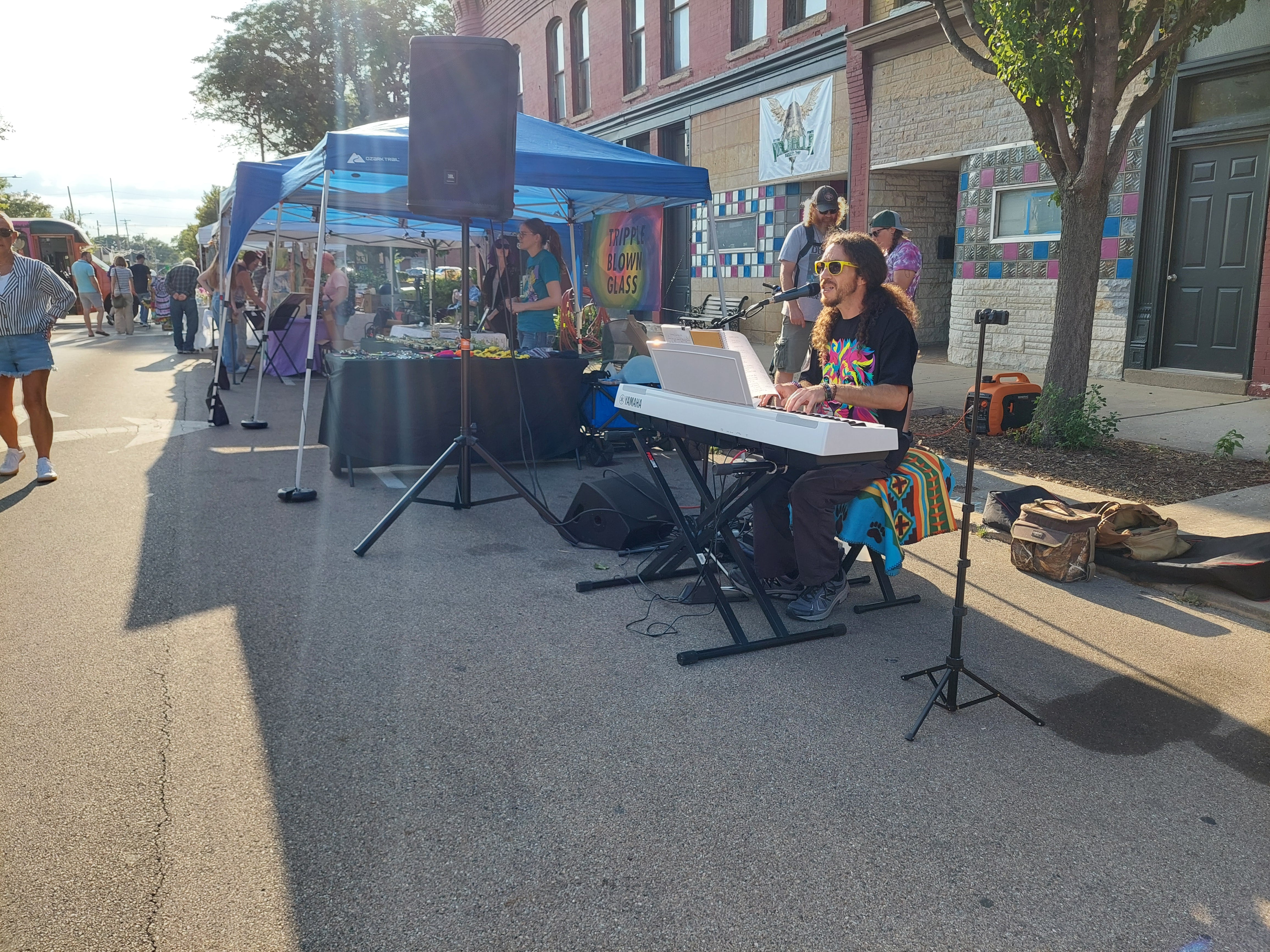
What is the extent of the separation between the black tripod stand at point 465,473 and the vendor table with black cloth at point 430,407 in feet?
3.24

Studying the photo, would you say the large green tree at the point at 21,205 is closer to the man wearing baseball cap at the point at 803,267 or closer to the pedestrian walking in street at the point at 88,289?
the pedestrian walking in street at the point at 88,289

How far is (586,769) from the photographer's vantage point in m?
2.99

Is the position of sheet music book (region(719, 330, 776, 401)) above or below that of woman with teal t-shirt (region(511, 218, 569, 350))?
below

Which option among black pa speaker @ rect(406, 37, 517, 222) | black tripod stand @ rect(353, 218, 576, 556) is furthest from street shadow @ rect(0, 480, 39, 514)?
black pa speaker @ rect(406, 37, 517, 222)

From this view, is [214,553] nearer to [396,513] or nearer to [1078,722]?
[396,513]

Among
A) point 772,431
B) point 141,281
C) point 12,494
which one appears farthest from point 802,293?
point 141,281

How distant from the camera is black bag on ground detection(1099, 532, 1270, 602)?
172 inches

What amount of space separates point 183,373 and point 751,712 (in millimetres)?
13587

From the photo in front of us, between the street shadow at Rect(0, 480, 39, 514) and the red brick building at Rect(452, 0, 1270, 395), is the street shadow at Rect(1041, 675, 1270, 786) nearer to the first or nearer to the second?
the red brick building at Rect(452, 0, 1270, 395)

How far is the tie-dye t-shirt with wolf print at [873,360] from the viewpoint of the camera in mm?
4172

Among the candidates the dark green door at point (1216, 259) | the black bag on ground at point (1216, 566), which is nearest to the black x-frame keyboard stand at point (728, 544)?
the black bag on ground at point (1216, 566)

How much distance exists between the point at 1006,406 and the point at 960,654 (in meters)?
5.33

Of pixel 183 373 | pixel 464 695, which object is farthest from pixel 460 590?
pixel 183 373

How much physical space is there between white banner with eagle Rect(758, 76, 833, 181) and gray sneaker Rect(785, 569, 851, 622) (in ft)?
39.3
